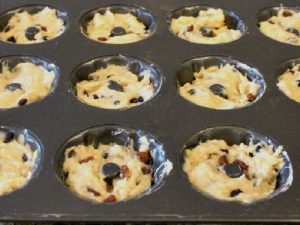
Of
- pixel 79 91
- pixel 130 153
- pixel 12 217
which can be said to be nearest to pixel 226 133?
pixel 130 153

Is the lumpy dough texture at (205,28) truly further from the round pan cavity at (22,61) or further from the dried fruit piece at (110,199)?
the dried fruit piece at (110,199)

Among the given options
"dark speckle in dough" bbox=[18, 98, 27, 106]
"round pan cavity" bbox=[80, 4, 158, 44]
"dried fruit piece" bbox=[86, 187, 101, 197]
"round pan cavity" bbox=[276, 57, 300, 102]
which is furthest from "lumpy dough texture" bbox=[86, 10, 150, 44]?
"dried fruit piece" bbox=[86, 187, 101, 197]

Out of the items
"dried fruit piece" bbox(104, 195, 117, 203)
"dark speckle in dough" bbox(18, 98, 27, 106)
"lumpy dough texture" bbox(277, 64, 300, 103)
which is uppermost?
"lumpy dough texture" bbox(277, 64, 300, 103)

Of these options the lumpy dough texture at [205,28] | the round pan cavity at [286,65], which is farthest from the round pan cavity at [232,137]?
the lumpy dough texture at [205,28]

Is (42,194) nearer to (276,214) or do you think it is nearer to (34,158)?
(34,158)

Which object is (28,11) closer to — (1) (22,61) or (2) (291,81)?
(1) (22,61)

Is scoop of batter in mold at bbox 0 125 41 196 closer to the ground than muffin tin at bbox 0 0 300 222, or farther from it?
closer to the ground

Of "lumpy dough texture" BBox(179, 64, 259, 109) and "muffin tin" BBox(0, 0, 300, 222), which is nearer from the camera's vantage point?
"muffin tin" BBox(0, 0, 300, 222)

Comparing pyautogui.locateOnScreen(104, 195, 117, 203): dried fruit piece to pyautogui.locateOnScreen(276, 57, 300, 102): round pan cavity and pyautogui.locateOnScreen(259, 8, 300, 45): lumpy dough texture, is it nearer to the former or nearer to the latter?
pyautogui.locateOnScreen(276, 57, 300, 102): round pan cavity

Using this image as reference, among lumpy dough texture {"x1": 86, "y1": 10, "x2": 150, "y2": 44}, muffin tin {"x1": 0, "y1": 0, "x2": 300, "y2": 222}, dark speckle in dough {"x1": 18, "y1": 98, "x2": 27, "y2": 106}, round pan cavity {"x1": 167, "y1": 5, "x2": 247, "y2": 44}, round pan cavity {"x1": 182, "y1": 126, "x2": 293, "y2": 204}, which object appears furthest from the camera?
round pan cavity {"x1": 167, "y1": 5, "x2": 247, "y2": 44}
